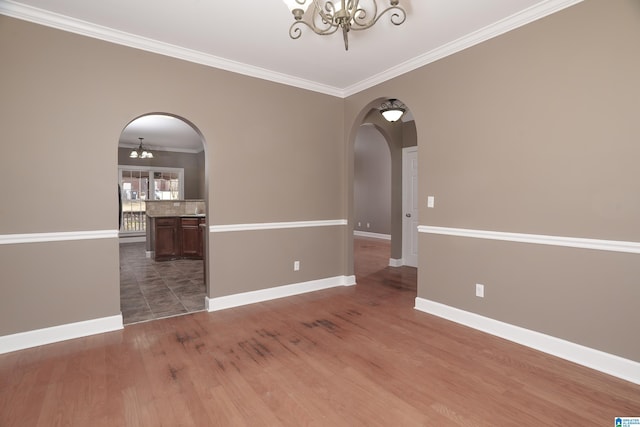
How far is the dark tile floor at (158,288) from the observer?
12.1ft

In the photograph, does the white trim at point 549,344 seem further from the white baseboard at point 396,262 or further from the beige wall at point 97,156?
the white baseboard at point 396,262

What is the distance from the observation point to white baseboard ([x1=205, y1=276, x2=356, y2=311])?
12.2 ft

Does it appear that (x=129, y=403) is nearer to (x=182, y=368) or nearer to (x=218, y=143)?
(x=182, y=368)

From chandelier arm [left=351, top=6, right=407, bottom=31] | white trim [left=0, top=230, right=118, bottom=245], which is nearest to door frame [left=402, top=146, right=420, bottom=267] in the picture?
chandelier arm [left=351, top=6, right=407, bottom=31]

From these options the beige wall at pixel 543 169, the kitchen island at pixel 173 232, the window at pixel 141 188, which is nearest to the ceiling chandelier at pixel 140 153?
the window at pixel 141 188

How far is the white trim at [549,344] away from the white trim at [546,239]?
77cm

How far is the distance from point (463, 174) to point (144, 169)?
898 cm

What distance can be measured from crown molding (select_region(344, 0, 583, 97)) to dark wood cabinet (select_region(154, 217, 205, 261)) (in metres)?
4.48

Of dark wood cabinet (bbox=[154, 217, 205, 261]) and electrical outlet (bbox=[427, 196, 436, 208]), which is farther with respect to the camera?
dark wood cabinet (bbox=[154, 217, 205, 261])

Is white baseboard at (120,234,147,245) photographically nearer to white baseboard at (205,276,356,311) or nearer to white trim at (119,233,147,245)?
white trim at (119,233,147,245)

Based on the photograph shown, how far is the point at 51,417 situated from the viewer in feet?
6.22

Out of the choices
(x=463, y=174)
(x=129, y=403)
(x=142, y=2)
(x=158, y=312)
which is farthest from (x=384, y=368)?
(x=142, y=2)

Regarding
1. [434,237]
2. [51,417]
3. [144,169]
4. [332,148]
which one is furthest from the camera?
[144,169]

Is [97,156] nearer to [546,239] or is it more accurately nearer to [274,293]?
[274,293]
